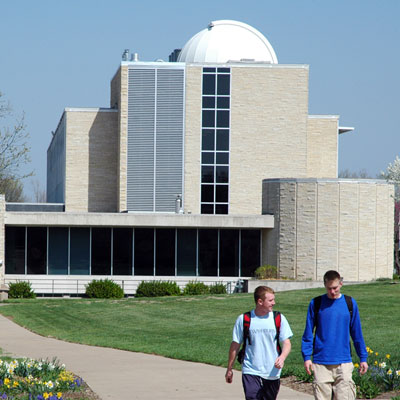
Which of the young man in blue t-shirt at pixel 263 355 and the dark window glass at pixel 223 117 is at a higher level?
the dark window glass at pixel 223 117

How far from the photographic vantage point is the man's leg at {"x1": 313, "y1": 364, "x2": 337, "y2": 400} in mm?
9102

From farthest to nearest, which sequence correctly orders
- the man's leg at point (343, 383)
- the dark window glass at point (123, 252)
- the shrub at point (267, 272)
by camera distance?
the dark window glass at point (123, 252)
the shrub at point (267, 272)
the man's leg at point (343, 383)

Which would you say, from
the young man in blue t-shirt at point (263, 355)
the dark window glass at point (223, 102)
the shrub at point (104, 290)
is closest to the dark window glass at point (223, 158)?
the dark window glass at point (223, 102)

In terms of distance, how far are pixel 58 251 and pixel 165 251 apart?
5.30m

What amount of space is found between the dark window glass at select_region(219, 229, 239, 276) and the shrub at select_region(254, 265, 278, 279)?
9.39ft

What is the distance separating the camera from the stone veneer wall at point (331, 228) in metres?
38.1

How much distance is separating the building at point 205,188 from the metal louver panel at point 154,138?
0.06m

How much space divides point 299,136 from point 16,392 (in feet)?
137

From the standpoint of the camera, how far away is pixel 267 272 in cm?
3922

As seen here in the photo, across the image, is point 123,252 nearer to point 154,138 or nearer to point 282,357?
point 154,138

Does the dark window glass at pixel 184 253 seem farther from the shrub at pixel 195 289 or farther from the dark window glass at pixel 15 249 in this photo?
the dark window glass at pixel 15 249

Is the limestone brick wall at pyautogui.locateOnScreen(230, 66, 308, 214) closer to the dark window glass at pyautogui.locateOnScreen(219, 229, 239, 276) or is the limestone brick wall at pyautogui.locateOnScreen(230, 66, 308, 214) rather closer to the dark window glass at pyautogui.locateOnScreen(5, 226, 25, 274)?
the dark window glass at pyautogui.locateOnScreen(219, 229, 239, 276)

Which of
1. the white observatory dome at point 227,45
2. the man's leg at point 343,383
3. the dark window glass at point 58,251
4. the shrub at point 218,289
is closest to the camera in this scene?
the man's leg at point 343,383

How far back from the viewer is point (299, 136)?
170 feet
